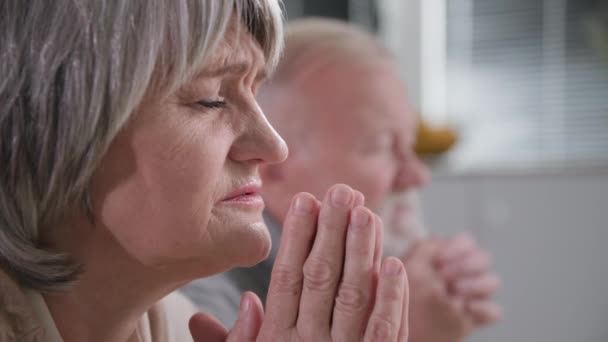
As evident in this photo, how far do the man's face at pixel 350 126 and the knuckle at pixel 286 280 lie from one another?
56cm

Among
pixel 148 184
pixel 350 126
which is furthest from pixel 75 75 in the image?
pixel 350 126

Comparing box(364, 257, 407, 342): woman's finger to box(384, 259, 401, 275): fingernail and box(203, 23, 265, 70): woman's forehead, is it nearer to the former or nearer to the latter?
box(384, 259, 401, 275): fingernail

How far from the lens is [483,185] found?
231 centimetres

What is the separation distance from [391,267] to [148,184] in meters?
0.16

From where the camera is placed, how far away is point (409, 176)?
1.16m

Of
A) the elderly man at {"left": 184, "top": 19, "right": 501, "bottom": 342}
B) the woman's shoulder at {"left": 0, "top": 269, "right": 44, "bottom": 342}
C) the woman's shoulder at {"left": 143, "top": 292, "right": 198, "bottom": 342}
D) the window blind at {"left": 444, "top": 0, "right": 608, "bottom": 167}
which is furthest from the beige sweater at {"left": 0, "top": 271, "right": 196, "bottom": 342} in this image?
the window blind at {"left": 444, "top": 0, "right": 608, "bottom": 167}

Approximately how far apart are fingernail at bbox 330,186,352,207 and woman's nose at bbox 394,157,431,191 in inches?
26.0

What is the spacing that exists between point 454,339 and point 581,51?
6.64 feet

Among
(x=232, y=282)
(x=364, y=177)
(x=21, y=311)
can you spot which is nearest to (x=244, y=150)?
(x=21, y=311)

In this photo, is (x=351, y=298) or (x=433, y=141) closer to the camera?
(x=351, y=298)

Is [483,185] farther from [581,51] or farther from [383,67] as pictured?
[383,67]

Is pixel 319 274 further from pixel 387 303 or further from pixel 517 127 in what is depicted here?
pixel 517 127

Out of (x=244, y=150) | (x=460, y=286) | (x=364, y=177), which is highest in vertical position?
(x=244, y=150)

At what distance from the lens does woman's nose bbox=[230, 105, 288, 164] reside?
20.1 inches
